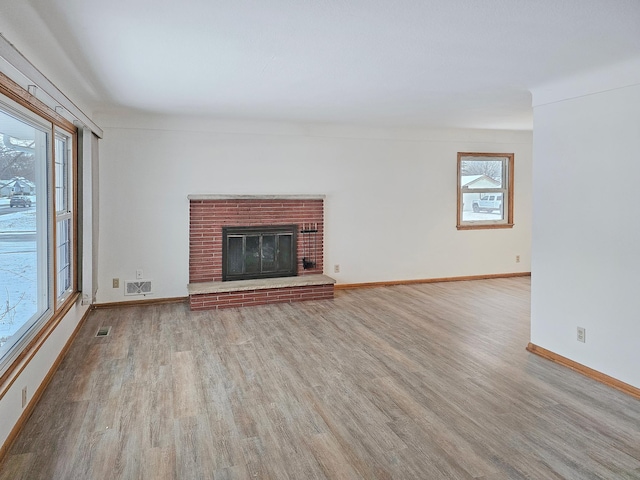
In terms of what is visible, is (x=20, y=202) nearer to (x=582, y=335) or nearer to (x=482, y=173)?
(x=582, y=335)

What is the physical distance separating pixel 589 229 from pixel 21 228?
13.3 feet

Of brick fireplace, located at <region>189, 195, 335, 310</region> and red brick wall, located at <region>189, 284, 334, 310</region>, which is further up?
brick fireplace, located at <region>189, 195, 335, 310</region>

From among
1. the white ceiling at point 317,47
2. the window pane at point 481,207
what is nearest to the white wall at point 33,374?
the white ceiling at point 317,47

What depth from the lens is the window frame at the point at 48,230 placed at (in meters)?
2.61

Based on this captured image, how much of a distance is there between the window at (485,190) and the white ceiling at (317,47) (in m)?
2.73

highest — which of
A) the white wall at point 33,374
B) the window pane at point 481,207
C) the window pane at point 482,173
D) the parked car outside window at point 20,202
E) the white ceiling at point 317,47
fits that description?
the white ceiling at point 317,47

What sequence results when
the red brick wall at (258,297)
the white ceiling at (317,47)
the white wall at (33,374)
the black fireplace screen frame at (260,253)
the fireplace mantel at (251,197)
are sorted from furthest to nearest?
the black fireplace screen frame at (260,253) → the fireplace mantel at (251,197) → the red brick wall at (258,297) → the white wall at (33,374) → the white ceiling at (317,47)

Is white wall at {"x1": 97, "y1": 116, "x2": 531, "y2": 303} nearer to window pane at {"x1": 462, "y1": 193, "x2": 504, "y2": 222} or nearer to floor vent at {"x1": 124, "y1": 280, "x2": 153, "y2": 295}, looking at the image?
floor vent at {"x1": 124, "y1": 280, "x2": 153, "y2": 295}

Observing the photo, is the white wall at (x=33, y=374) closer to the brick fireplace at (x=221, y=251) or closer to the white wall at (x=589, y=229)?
the brick fireplace at (x=221, y=251)

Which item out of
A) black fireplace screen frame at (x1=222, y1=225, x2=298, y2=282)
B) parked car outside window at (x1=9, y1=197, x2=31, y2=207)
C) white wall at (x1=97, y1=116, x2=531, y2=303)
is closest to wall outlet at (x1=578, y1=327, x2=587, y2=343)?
white wall at (x1=97, y1=116, x2=531, y2=303)

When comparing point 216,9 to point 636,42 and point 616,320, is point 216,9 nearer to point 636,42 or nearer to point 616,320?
point 636,42

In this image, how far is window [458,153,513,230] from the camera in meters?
7.33

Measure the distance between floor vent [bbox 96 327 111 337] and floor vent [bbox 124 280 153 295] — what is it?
1.00 metres

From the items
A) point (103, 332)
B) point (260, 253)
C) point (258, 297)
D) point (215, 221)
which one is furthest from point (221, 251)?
point (103, 332)
